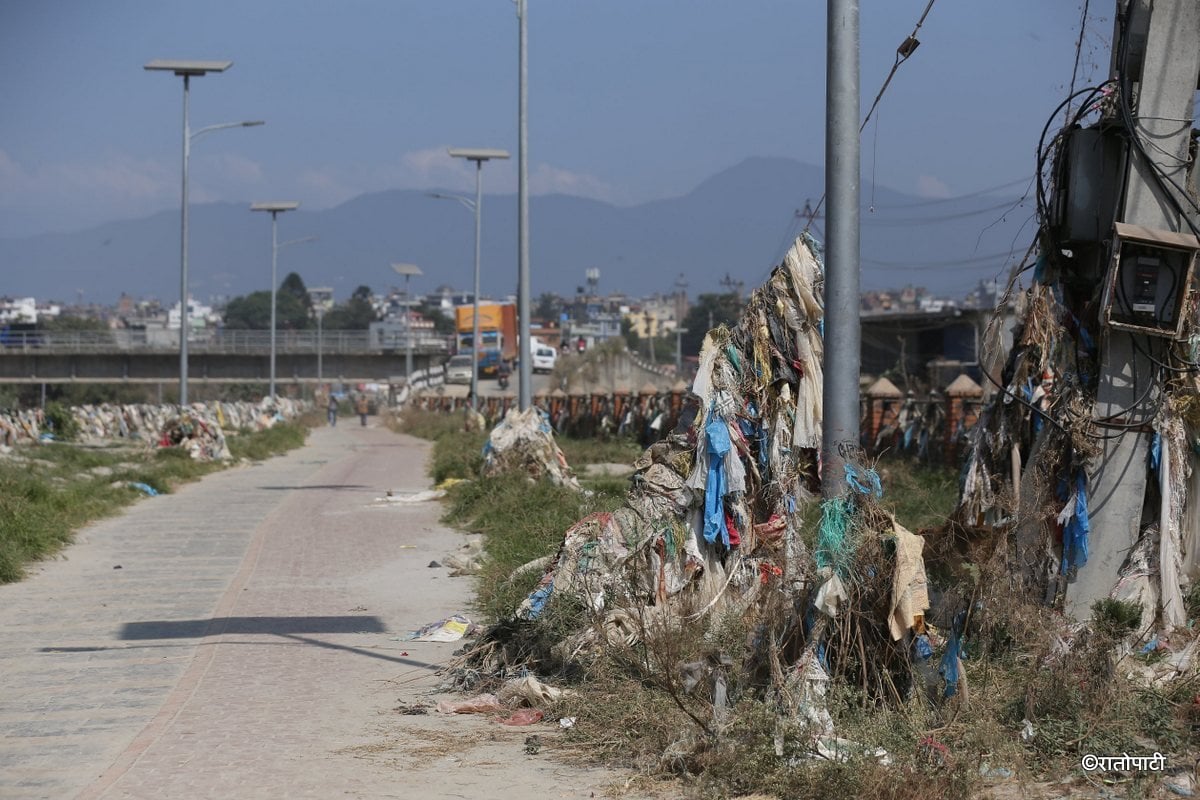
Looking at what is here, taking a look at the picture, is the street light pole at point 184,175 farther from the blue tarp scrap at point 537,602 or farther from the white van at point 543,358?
the white van at point 543,358

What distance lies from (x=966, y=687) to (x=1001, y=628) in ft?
4.29

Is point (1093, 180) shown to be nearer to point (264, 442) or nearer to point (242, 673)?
point (242, 673)

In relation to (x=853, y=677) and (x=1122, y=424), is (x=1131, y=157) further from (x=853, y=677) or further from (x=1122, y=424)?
(x=853, y=677)

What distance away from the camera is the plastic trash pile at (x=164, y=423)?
32.5 meters

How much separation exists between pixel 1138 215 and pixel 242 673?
6.60 metres

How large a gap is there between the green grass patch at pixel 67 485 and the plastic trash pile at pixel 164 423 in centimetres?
87

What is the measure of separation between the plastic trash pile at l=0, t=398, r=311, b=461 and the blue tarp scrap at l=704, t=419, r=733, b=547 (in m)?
24.0

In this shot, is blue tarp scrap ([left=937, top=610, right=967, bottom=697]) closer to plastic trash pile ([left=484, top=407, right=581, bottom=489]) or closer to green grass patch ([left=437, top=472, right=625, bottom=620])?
green grass patch ([left=437, top=472, right=625, bottom=620])

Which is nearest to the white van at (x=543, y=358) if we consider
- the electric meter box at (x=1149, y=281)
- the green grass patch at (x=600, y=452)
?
the green grass patch at (x=600, y=452)

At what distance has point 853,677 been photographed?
6.88 meters

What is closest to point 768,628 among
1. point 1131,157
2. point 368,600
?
point 1131,157

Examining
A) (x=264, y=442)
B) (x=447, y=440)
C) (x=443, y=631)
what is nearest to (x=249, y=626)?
(x=443, y=631)

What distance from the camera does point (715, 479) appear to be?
903 cm

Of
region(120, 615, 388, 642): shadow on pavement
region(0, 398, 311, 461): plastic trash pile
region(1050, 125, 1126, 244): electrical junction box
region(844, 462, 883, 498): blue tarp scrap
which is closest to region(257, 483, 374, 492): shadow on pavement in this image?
region(0, 398, 311, 461): plastic trash pile
